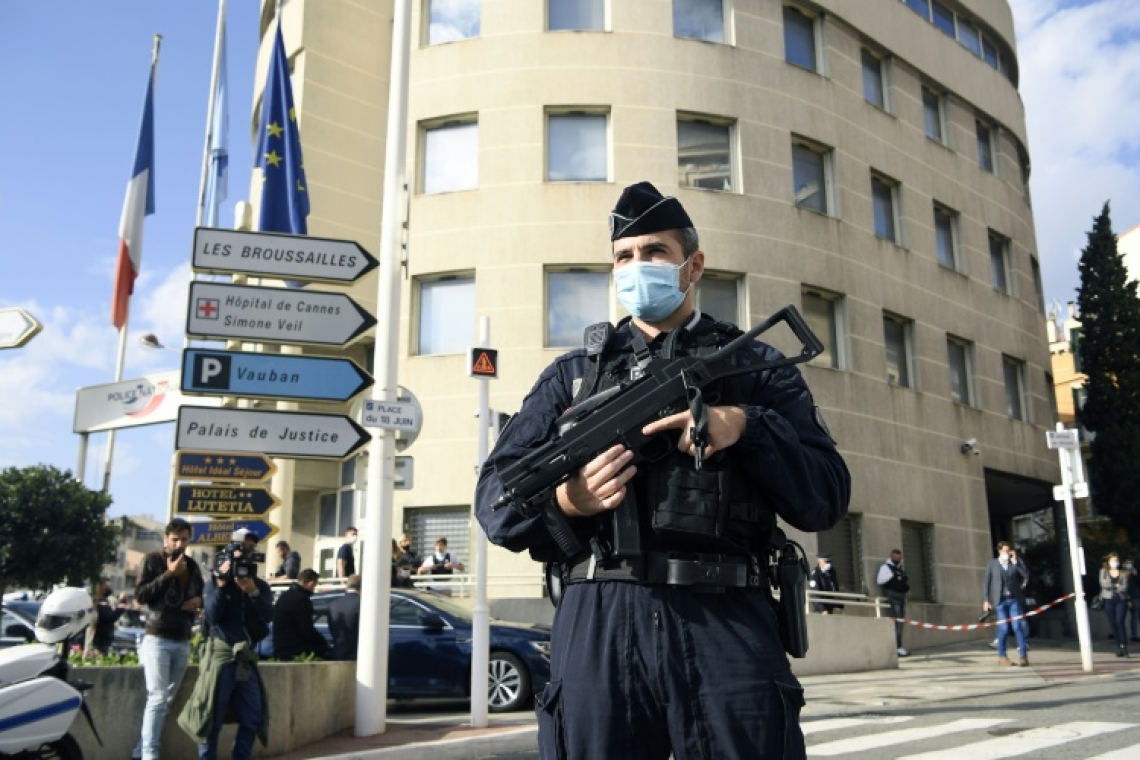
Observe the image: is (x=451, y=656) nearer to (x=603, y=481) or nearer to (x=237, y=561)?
(x=237, y=561)

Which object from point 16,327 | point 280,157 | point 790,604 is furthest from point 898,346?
point 790,604

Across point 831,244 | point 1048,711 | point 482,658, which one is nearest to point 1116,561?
point 831,244

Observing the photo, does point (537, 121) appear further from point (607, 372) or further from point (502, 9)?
point (607, 372)

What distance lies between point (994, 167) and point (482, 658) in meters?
24.9

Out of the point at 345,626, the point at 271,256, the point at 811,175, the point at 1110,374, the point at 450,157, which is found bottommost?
the point at 345,626

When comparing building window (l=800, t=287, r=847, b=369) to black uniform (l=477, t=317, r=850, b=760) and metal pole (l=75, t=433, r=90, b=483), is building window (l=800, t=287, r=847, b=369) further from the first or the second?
black uniform (l=477, t=317, r=850, b=760)

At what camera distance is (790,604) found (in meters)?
2.69

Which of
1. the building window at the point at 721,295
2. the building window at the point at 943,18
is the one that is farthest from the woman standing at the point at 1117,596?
the building window at the point at 943,18

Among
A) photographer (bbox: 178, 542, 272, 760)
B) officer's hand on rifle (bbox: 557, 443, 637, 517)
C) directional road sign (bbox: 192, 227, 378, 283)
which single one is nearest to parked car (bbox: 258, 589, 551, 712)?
photographer (bbox: 178, 542, 272, 760)

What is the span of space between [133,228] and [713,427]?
23.4 m

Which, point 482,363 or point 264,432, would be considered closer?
point 264,432

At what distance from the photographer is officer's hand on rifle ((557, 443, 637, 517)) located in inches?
97.7

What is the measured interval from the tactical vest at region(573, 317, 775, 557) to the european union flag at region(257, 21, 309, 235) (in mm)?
18250

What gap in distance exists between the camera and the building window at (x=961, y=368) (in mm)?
26188
